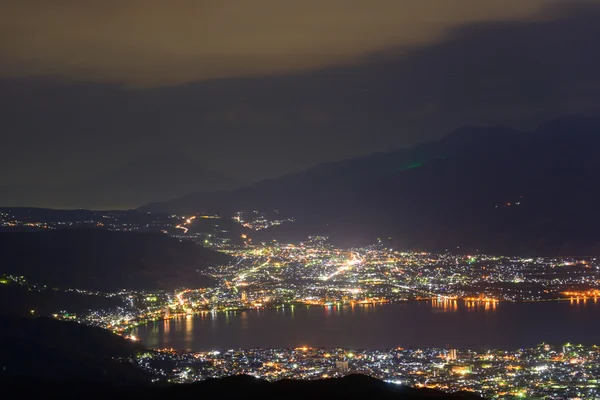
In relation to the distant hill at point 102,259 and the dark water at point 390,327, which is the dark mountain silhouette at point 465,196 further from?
the distant hill at point 102,259

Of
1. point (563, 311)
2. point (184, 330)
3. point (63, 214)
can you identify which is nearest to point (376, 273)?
point (563, 311)

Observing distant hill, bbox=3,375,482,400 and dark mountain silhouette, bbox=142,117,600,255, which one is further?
dark mountain silhouette, bbox=142,117,600,255

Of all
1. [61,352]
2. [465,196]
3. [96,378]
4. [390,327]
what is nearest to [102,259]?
[390,327]

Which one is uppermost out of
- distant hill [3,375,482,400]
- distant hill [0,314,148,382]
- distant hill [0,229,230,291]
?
distant hill [0,229,230,291]

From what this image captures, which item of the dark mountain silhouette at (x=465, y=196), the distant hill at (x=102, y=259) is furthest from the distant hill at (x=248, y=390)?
the dark mountain silhouette at (x=465, y=196)

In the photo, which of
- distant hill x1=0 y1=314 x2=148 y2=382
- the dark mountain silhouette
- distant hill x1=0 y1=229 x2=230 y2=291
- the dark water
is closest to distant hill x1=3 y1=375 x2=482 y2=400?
distant hill x1=0 y1=314 x2=148 y2=382

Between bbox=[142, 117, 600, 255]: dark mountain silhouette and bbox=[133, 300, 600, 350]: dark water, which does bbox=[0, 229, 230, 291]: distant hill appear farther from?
bbox=[142, 117, 600, 255]: dark mountain silhouette

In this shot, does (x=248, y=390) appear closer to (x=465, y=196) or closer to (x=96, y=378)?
(x=96, y=378)
